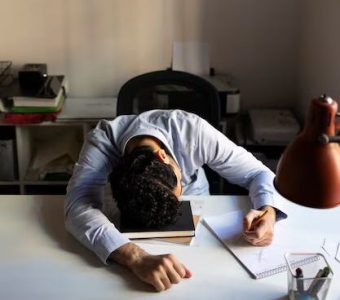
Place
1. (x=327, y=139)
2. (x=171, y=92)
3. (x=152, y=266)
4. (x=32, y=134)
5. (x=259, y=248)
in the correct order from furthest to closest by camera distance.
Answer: (x=32, y=134)
(x=171, y=92)
(x=259, y=248)
(x=152, y=266)
(x=327, y=139)

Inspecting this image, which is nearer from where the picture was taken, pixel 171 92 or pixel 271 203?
pixel 271 203

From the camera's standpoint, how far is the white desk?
129 centimetres

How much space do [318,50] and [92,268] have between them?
1.65m

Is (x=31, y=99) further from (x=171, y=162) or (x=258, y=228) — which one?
(x=258, y=228)

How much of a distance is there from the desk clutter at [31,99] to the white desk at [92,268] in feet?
3.35

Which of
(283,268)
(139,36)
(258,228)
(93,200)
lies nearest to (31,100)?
(139,36)

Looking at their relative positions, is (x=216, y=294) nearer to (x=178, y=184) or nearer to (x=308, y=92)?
(x=178, y=184)

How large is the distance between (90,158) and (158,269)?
0.45 metres

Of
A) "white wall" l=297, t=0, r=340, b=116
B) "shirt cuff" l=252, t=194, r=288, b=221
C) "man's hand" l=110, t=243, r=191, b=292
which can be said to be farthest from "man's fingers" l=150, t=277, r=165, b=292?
"white wall" l=297, t=0, r=340, b=116

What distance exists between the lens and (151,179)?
140cm

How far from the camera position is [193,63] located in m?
2.85

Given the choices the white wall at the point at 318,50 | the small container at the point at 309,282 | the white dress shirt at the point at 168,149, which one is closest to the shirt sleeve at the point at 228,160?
the white dress shirt at the point at 168,149

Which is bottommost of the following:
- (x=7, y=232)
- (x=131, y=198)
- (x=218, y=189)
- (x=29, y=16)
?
(x=218, y=189)

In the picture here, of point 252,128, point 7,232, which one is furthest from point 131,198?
point 252,128
